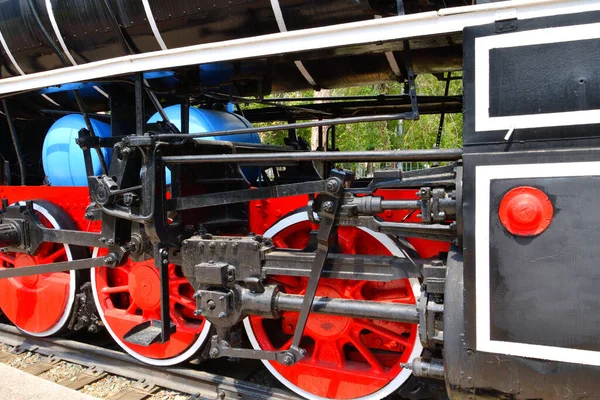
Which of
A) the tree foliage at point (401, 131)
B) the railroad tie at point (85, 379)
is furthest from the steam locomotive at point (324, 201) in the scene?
the tree foliage at point (401, 131)

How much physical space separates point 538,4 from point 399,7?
1.87ft

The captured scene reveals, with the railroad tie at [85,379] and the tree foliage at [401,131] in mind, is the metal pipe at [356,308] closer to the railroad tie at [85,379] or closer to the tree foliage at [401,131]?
the railroad tie at [85,379]

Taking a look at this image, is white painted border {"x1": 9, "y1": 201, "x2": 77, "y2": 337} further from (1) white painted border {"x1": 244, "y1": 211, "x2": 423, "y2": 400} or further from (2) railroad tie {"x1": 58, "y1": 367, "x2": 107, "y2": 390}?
(1) white painted border {"x1": 244, "y1": 211, "x2": 423, "y2": 400}

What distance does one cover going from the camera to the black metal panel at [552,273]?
1548 millimetres

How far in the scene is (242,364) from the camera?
347cm

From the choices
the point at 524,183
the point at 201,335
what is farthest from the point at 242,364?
the point at 524,183

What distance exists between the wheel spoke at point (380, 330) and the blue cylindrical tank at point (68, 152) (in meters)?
2.13

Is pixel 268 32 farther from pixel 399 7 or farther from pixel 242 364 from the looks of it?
pixel 242 364

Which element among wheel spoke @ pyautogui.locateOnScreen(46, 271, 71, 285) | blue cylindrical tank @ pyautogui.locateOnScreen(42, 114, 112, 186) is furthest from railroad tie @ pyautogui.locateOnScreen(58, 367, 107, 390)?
blue cylindrical tank @ pyautogui.locateOnScreen(42, 114, 112, 186)

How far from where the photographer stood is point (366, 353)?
2.71 meters

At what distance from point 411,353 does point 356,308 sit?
1.69 ft

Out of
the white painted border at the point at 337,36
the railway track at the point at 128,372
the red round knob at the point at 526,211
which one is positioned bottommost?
the railway track at the point at 128,372

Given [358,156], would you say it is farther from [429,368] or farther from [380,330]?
[380,330]

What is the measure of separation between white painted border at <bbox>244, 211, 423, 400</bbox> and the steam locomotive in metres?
0.02
